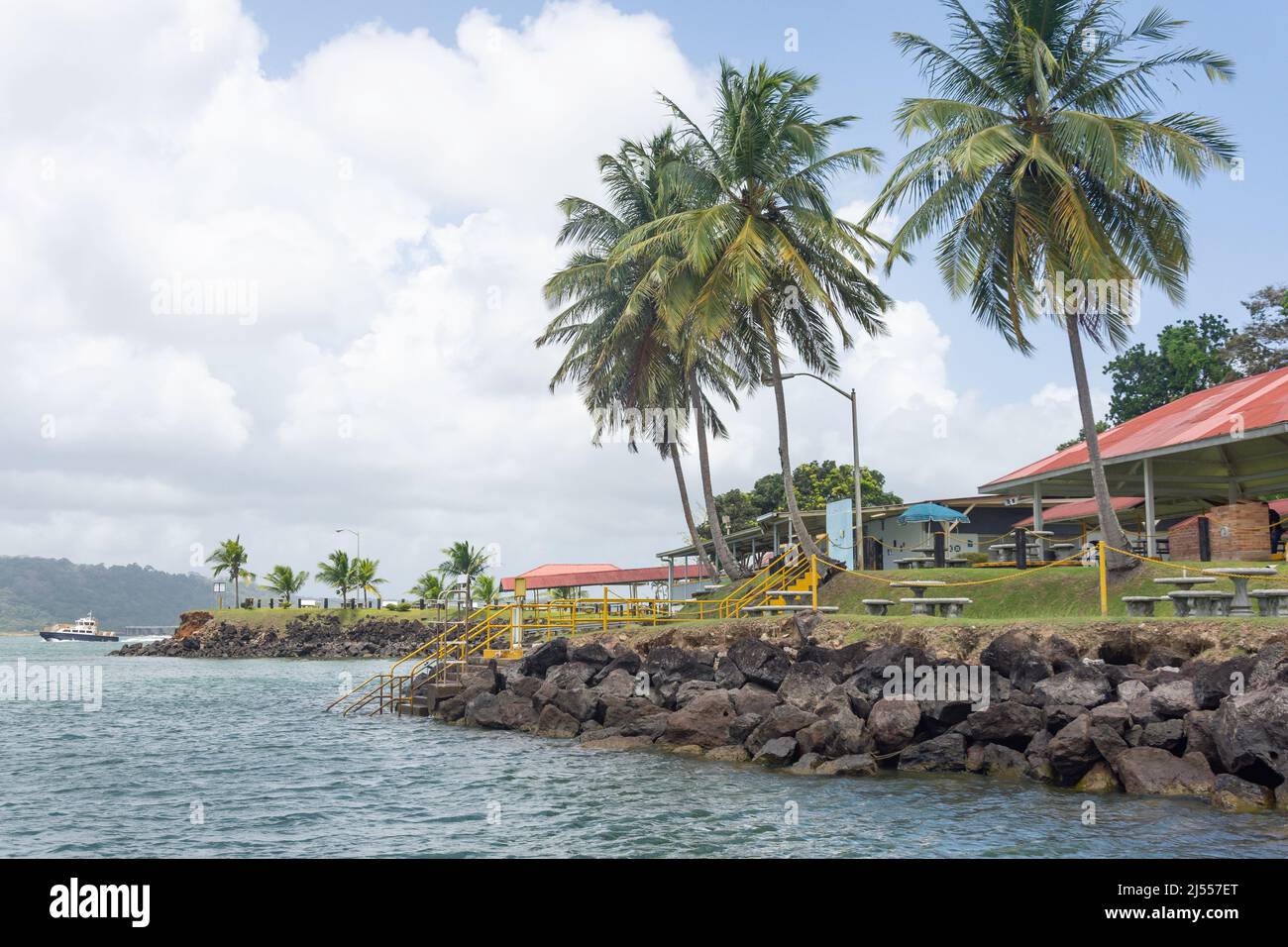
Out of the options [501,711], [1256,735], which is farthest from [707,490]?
[1256,735]

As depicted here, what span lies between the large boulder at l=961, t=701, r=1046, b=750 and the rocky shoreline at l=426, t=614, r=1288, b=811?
0.02 metres

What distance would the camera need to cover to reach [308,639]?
9212cm

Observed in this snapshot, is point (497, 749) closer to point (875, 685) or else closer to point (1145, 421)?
point (875, 685)

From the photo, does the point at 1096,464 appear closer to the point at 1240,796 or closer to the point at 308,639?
the point at 1240,796

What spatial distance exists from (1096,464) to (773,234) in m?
12.2

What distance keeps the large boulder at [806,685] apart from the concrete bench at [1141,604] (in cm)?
619

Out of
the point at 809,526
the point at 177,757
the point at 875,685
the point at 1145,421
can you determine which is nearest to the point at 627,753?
the point at 875,685

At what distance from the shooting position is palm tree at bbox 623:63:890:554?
32.6 m

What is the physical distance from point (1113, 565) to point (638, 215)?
23.4 meters

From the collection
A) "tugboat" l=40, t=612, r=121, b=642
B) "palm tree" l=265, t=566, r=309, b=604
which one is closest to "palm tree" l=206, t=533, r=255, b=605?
"palm tree" l=265, t=566, r=309, b=604

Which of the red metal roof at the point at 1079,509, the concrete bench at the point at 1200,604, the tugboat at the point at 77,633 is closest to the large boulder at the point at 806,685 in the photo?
the concrete bench at the point at 1200,604

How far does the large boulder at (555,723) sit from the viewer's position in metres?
26.4

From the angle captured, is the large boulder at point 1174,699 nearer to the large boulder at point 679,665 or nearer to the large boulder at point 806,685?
the large boulder at point 806,685
